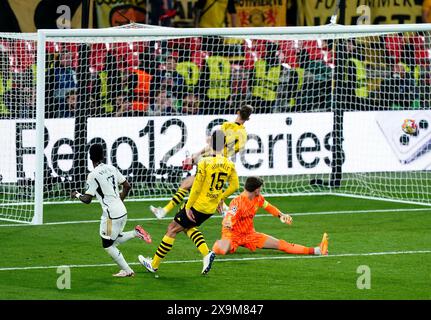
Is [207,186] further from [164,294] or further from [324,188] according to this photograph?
[324,188]

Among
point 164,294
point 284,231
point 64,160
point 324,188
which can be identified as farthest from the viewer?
point 324,188

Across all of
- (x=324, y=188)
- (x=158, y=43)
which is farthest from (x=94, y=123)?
(x=324, y=188)

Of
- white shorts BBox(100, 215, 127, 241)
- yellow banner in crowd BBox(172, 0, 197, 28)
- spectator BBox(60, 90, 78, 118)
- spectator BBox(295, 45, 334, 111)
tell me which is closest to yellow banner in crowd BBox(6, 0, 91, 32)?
yellow banner in crowd BBox(172, 0, 197, 28)

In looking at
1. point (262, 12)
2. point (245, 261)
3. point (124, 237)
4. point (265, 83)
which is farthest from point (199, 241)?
point (262, 12)

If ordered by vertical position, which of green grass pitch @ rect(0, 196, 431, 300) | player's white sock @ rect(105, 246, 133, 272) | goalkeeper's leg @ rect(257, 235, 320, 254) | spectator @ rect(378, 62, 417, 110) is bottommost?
green grass pitch @ rect(0, 196, 431, 300)

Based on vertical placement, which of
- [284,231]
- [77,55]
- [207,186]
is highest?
[77,55]

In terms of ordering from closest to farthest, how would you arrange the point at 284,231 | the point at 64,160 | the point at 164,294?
the point at 164,294
the point at 284,231
the point at 64,160

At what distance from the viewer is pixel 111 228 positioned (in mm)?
14594

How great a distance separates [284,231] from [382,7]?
13961mm

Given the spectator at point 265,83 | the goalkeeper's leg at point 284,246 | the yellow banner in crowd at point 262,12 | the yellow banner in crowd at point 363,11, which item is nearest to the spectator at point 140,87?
the spectator at point 265,83

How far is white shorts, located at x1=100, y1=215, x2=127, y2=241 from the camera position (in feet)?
47.8

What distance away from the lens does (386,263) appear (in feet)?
52.3

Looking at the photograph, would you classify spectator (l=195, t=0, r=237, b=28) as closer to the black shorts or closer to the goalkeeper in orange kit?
the goalkeeper in orange kit

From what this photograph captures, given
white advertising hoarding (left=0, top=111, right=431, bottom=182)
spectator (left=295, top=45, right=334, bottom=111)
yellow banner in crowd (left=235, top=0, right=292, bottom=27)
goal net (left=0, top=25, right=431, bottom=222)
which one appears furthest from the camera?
yellow banner in crowd (left=235, top=0, right=292, bottom=27)
